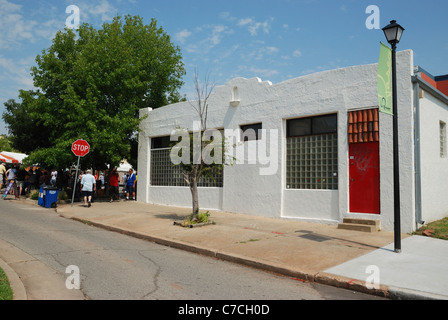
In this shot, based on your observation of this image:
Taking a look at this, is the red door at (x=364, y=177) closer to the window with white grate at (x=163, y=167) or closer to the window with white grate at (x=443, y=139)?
the window with white grate at (x=443, y=139)

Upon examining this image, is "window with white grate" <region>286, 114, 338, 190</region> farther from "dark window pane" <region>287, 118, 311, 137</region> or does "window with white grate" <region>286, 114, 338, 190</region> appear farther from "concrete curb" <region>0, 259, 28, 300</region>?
"concrete curb" <region>0, 259, 28, 300</region>

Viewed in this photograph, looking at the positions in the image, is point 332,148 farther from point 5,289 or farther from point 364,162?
point 5,289

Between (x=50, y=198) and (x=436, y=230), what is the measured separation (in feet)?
50.9

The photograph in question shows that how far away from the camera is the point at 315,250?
7.49 metres

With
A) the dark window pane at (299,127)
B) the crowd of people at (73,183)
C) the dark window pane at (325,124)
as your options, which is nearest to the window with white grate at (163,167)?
the crowd of people at (73,183)

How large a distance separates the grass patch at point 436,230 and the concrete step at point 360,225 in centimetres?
104

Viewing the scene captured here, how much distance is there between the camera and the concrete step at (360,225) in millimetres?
9610

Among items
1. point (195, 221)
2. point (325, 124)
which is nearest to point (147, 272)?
point (195, 221)

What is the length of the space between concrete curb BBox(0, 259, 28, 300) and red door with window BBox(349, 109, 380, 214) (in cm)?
873

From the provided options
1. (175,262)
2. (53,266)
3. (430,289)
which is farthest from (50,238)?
(430,289)

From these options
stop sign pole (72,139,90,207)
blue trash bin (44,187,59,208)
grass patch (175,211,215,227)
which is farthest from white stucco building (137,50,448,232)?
blue trash bin (44,187,59,208)
